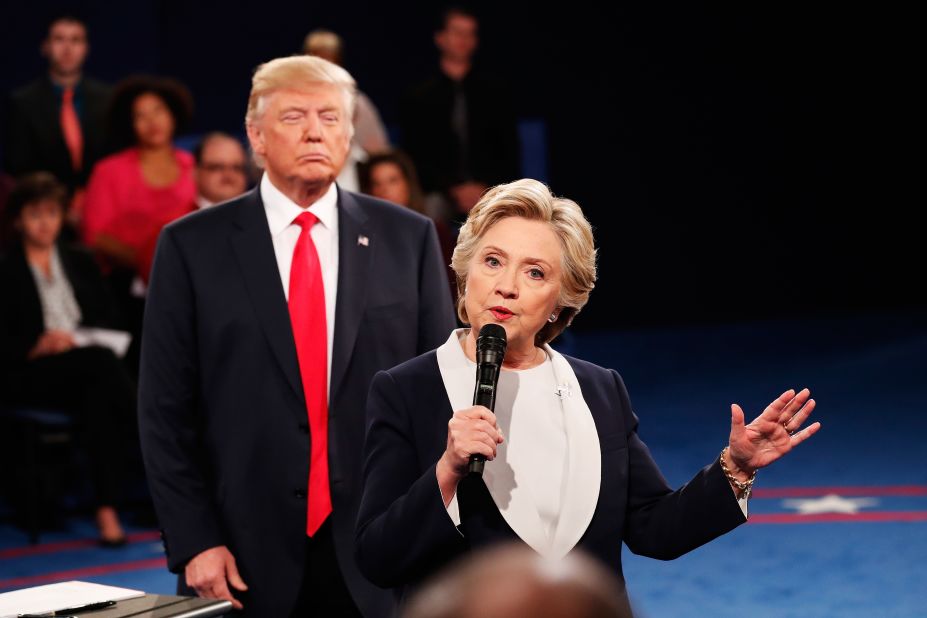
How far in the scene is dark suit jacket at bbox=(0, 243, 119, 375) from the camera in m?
5.80

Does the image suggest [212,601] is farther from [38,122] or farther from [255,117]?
[38,122]

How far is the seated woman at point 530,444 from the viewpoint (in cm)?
207

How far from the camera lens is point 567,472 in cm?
212

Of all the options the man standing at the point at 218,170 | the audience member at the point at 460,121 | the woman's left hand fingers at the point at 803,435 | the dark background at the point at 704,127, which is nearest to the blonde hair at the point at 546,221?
the woman's left hand fingers at the point at 803,435

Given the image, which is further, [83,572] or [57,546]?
[57,546]

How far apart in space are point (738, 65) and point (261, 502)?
297 inches

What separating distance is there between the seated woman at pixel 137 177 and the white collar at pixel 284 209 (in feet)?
11.9

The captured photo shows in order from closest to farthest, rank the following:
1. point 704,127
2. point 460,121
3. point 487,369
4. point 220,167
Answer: point 487,369 → point 220,167 → point 460,121 → point 704,127

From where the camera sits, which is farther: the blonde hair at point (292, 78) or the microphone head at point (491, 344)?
the blonde hair at point (292, 78)

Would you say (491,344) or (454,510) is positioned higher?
(491,344)

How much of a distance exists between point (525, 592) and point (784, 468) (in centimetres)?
544

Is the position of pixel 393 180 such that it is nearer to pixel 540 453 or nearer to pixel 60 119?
pixel 60 119

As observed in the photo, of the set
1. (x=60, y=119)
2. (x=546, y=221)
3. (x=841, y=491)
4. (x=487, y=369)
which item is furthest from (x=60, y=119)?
(x=487, y=369)

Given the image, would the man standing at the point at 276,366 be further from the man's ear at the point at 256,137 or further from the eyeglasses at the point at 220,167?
the eyeglasses at the point at 220,167
